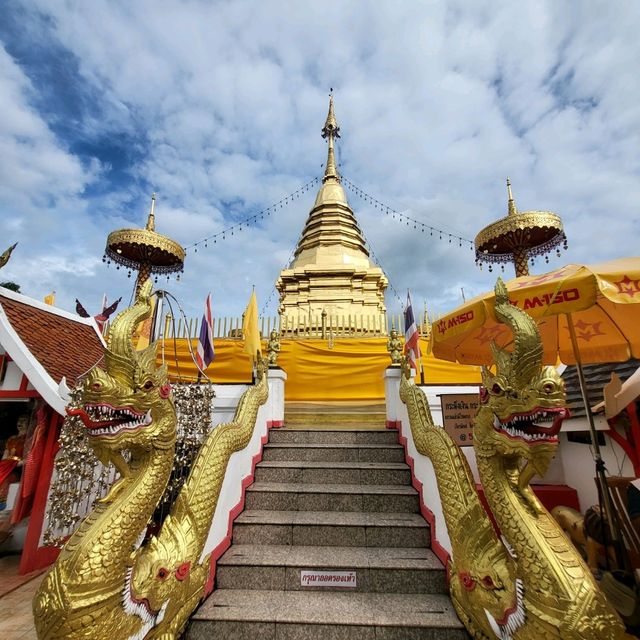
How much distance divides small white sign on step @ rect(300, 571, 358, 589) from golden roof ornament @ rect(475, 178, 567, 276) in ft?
39.3

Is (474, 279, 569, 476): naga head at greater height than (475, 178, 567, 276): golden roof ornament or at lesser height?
lesser

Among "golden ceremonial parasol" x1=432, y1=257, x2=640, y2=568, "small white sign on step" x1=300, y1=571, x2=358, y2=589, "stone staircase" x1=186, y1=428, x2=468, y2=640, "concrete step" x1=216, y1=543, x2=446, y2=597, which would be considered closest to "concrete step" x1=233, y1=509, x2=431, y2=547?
"stone staircase" x1=186, y1=428, x2=468, y2=640

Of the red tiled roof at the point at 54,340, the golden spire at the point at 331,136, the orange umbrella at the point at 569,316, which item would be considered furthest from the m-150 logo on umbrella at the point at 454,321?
the golden spire at the point at 331,136

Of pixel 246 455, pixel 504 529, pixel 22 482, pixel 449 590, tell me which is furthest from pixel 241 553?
pixel 22 482

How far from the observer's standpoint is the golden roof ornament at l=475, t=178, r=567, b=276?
1154 centimetres

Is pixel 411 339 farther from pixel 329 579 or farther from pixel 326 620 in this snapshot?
pixel 326 620

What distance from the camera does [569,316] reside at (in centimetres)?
363

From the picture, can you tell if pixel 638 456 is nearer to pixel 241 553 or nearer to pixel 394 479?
pixel 394 479

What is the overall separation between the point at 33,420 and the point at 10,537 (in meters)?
1.32

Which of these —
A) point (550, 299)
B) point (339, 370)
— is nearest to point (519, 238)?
point (339, 370)

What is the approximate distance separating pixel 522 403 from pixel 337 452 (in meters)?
2.89

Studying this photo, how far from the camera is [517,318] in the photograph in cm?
238

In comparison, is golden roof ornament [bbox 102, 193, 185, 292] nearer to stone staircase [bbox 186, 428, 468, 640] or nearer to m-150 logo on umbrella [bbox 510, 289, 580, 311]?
stone staircase [bbox 186, 428, 468, 640]

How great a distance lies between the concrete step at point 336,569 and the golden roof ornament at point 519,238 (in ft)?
38.0
